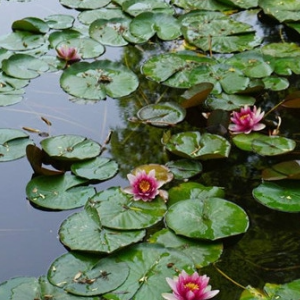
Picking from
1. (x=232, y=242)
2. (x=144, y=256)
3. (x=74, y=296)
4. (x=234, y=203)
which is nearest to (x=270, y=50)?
(x=234, y=203)

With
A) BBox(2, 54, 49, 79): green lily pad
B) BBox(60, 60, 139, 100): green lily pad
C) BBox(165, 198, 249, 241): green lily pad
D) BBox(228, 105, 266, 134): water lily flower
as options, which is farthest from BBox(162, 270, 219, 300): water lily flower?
BBox(2, 54, 49, 79): green lily pad

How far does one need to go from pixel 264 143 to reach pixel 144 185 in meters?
0.71

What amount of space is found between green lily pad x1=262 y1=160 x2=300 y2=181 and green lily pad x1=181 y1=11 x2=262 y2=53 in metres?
1.31

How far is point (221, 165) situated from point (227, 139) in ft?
0.77

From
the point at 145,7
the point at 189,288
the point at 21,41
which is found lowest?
the point at 21,41

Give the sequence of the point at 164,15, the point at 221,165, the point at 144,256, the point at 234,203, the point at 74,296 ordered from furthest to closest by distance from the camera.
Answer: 1. the point at 164,15
2. the point at 221,165
3. the point at 234,203
4. the point at 144,256
5. the point at 74,296

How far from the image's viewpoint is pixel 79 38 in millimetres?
4070

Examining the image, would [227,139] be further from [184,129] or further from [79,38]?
[79,38]

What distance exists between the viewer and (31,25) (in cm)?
414

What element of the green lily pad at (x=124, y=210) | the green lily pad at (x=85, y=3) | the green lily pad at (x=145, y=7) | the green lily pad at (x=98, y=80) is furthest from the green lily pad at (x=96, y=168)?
the green lily pad at (x=85, y=3)

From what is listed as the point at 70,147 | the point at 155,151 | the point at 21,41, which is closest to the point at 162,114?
the point at 155,151

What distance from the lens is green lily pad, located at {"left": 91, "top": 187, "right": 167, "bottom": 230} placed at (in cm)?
252

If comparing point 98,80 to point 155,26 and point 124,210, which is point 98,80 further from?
point 124,210

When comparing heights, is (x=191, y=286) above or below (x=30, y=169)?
above
